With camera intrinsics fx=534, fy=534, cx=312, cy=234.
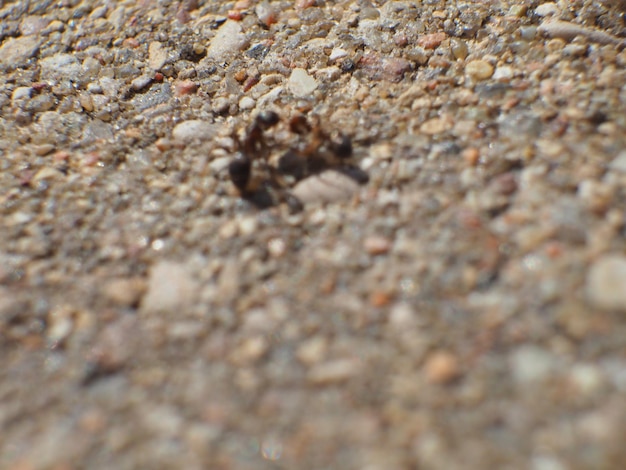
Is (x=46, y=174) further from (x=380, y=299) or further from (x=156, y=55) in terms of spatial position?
(x=380, y=299)

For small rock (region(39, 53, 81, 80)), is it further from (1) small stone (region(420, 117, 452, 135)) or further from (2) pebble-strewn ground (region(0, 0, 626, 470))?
(1) small stone (region(420, 117, 452, 135))

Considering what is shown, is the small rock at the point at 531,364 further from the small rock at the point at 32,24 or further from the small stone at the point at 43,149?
the small rock at the point at 32,24

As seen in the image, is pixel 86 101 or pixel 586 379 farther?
pixel 86 101

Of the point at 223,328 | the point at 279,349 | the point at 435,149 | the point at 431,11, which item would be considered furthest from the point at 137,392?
the point at 431,11

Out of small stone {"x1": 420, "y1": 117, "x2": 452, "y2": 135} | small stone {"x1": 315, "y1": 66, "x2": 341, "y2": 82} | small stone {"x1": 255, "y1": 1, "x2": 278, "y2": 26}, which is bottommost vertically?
small stone {"x1": 420, "y1": 117, "x2": 452, "y2": 135}

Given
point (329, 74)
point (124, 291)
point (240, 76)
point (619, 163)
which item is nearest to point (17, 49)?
point (240, 76)

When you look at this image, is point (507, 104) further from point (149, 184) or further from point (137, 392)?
point (137, 392)

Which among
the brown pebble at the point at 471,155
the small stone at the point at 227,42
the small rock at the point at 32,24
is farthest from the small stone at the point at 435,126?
the small rock at the point at 32,24

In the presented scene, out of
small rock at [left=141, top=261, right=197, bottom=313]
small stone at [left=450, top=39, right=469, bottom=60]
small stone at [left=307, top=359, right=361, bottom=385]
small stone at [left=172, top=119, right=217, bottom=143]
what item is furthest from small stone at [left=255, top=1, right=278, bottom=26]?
small stone at [left=307, top=359, right=361, bottom=385]
